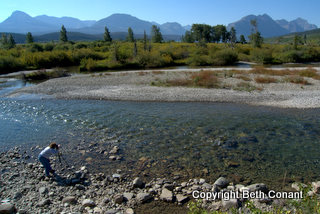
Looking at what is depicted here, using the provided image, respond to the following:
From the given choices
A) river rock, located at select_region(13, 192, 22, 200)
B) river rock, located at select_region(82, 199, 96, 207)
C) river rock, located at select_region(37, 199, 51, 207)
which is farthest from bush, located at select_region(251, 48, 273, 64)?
river rock, located at select_region(13, 192, 22, 200)

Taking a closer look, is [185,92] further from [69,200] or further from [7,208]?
[7,208]

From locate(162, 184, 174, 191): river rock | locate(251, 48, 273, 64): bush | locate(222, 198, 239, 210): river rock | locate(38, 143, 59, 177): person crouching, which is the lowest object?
locate(162, 184, 174, 191): river rock

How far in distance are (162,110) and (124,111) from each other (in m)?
3.58

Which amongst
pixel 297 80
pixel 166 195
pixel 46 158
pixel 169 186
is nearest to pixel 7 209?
pixel 46 158

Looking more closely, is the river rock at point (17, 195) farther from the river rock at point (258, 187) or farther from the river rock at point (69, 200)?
the river rock at point (258, 187)

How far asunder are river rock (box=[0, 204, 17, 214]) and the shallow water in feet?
13.1

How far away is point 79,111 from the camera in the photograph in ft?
69.8

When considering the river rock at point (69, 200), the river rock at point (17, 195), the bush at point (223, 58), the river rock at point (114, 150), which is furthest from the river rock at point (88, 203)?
the bush at point (223, 58)

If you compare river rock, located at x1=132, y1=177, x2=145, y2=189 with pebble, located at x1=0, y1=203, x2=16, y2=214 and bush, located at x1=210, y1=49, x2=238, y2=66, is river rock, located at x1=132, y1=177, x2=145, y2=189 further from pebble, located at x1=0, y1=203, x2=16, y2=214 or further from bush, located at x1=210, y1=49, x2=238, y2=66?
bush, located at x1=210, y1=49, x2=238, y2=66

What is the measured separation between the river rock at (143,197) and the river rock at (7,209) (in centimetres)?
436

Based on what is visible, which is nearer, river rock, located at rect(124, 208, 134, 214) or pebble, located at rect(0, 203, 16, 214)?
pebble, located at rect(0, 203, 16, 214)

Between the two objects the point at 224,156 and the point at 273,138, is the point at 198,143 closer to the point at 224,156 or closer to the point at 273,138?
the point at 224,156

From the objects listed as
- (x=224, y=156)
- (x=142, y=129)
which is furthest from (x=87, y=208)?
(x=142, y=129)

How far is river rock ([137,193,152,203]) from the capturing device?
27.8 feet
